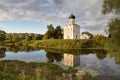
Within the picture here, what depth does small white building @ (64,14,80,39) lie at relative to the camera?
10669cm

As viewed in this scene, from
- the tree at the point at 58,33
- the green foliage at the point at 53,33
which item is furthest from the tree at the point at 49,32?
the tree at the point at 58,33

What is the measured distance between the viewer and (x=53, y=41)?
9300cm

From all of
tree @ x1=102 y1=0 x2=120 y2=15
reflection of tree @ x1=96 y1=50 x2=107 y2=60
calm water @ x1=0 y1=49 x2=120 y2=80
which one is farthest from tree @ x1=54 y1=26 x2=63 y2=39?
tree @ x1=102 y1=0 x2=120 y2=15

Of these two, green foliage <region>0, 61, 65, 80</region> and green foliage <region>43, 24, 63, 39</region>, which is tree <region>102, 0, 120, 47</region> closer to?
green foliage <region>0, 61, 65, 80</region>

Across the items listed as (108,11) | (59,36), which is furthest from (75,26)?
(108,11)

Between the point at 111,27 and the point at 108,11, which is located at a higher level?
the point at 108,11

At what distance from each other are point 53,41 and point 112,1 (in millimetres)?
65952

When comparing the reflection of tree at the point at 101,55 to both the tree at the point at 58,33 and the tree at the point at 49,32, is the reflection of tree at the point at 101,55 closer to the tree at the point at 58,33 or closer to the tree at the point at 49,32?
the tree at the point at 49,32

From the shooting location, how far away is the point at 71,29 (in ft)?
349

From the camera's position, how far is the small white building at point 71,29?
107m

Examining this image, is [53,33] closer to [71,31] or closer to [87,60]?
[71,31]

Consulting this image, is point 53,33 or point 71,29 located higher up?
point 71,29

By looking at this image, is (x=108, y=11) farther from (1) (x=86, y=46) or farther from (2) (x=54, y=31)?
(2) (x=54, y=31)

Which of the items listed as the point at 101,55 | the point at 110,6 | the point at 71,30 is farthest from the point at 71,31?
the point at 110,6
